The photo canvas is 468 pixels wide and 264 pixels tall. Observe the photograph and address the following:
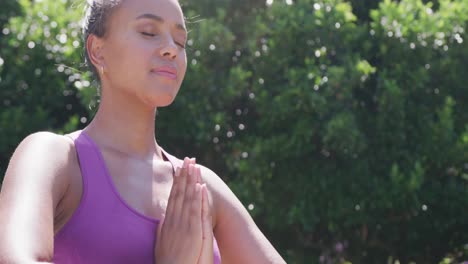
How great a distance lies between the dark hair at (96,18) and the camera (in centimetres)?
271

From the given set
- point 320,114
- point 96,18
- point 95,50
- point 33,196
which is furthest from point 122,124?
point 320,114

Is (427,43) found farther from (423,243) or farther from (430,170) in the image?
(423,243)

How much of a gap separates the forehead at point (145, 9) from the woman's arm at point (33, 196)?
18.8 inches

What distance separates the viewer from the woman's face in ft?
8.57

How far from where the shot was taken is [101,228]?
2.35m

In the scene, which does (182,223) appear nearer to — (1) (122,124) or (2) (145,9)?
(1) (122,124)

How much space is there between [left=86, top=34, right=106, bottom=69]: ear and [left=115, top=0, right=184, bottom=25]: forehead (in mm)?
120

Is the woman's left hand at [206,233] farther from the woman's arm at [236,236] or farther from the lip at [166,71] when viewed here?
the lip at [166,71]

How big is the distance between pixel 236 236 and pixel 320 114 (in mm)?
4428

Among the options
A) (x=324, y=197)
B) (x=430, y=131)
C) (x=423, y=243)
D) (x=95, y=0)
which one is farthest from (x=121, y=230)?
(x=423, y=243)

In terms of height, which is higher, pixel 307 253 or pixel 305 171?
pixel 305 171

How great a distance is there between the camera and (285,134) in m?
7.20

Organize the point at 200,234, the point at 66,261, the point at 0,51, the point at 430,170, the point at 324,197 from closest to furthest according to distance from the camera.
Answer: the point at 66,261 → the point at 200,234 → the point at 324,197 → the point at 430,170 → the point at 0,51

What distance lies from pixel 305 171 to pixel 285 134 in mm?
402
